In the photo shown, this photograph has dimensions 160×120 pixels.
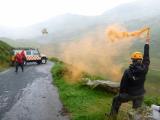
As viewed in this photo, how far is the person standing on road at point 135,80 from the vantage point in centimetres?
1190

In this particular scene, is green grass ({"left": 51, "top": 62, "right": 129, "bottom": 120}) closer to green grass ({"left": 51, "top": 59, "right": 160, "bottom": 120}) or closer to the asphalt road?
green grass ({"left": 51, "top": 59, "right": 160, "bottom": 120})

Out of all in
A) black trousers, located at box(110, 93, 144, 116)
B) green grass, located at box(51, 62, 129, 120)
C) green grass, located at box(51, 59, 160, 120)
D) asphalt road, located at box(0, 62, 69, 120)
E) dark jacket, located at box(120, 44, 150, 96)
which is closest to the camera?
dark jacket, located at box(120, 44, 150, 96)

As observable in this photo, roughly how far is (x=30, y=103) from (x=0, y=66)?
2951cm

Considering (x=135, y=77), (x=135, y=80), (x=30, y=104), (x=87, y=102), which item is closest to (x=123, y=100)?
(x=135, y=80)

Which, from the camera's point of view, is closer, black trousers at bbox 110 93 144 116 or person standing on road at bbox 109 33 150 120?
person standing on road at bbox 109 33 150 120

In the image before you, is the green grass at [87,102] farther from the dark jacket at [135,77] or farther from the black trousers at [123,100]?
the dark jacket at [135,77]

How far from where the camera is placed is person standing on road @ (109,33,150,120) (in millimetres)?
11898

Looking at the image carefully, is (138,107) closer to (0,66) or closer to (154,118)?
(154,118)

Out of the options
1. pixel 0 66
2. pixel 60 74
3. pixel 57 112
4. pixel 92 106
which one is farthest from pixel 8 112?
pixel 0 66

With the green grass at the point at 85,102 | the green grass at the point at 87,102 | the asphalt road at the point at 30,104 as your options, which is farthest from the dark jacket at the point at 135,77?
the asphalt road at the point at 30,104

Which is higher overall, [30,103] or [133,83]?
[133,83]

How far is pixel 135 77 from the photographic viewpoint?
11.9 meters

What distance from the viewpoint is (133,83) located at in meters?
12.1

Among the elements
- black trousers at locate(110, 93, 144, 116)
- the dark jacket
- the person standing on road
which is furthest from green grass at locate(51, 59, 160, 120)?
the dark jacket
